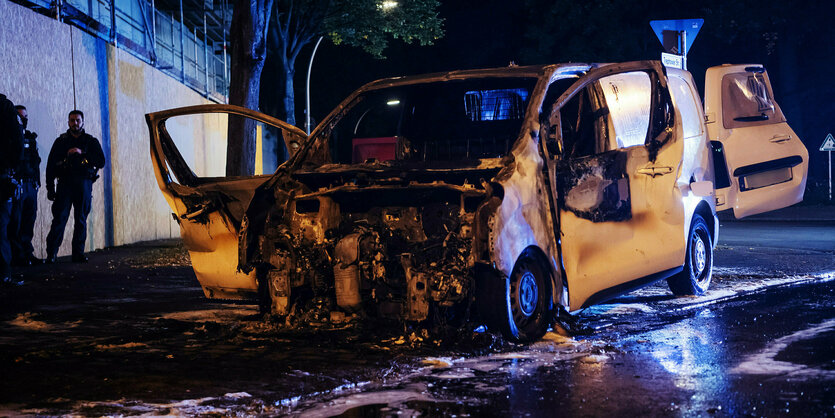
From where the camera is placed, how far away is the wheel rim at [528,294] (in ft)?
21.6

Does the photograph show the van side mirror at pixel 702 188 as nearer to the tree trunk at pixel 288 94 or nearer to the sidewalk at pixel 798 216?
the sidewalk at pixel 798 216

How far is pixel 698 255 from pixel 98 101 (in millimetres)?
11115

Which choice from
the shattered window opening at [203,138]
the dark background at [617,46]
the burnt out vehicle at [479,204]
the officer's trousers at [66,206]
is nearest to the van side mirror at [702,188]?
the burnt out vehicle at [479,204]

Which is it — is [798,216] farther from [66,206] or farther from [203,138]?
[66,206]

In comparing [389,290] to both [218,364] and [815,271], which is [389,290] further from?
[815,271]

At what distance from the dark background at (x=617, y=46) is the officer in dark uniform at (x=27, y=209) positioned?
16.7 metres

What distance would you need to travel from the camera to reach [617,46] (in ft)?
138

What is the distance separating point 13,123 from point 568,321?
5.91 m

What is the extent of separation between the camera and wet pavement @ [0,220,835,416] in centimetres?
482

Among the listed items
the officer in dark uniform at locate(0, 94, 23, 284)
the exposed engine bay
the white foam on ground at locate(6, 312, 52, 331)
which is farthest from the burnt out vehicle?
the officer in dark uniform at locate(0, 94, 23, 284)

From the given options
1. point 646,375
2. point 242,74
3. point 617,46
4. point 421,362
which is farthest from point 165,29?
point 646,375

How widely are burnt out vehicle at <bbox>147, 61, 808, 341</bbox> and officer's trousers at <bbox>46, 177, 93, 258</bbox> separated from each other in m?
5.94

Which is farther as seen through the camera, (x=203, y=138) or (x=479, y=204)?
(x=203, y=138)

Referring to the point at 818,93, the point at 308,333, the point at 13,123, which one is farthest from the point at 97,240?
the point at 818,93
